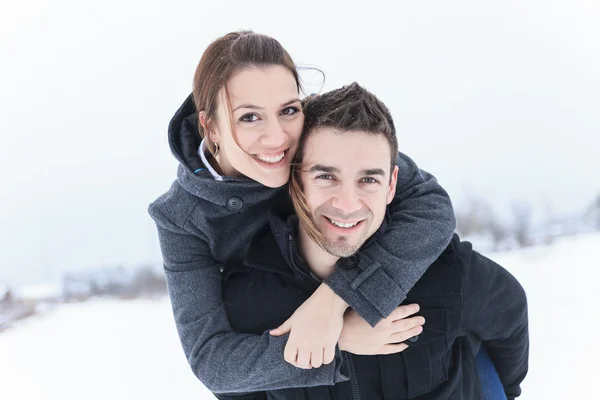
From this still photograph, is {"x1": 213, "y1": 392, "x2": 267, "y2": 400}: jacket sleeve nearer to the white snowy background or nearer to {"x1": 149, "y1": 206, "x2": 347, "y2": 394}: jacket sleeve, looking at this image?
{"x1": 149, "y1": 206, "x2": 347, "y2": 394}: jacket sleeve

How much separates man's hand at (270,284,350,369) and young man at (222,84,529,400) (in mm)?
72

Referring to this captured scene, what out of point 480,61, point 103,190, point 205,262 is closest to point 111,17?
point 103,190

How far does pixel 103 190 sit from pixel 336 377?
7821 mm

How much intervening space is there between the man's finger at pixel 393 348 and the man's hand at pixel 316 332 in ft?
0.40

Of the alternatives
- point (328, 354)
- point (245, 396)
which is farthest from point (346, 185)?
point (245, 396)

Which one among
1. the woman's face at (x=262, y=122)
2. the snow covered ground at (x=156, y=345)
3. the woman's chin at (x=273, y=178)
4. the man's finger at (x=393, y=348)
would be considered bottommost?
the snow covered ground at (x=156, y=345)

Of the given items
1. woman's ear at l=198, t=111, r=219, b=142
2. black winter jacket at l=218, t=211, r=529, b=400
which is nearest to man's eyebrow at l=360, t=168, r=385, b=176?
A: black winter jacket at l=218, t=211, r=529, b=400

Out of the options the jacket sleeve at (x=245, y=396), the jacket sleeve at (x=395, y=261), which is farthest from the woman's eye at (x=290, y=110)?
the jacket sleeve at (x=245, y=396)

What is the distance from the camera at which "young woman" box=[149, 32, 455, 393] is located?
1.20 metres

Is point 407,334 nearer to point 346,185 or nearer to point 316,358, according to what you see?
point 316,358

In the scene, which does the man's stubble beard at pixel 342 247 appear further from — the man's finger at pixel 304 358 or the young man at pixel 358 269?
the man's finger at pixel 304 358

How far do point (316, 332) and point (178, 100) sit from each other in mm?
10318

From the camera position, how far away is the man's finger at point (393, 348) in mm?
1236

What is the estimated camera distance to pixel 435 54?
10.0 metres
